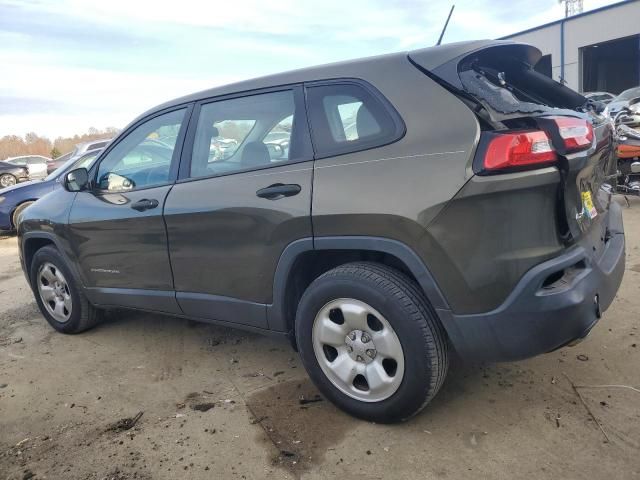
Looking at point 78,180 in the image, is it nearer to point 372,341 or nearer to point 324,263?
point 324,263

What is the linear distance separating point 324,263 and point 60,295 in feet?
8.63

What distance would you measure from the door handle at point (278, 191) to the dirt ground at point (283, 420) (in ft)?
3.84

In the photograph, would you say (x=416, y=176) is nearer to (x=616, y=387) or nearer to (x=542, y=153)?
(x=542, y=153)

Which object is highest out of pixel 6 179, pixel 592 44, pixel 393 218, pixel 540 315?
pixel 592 44

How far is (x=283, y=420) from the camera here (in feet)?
9.31

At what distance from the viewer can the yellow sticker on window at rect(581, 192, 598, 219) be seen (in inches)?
98.2

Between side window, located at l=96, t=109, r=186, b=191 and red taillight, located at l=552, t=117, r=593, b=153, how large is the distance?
7.48 ft

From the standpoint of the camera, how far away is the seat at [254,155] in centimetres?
300

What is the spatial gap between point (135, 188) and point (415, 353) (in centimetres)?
225

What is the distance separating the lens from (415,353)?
96.6 inches

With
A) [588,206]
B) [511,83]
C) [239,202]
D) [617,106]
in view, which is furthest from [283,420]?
[617,106]

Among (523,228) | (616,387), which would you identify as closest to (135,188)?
(523,228)

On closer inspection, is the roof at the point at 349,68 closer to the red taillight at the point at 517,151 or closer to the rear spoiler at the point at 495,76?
the rear spoiler at the point at 495,76

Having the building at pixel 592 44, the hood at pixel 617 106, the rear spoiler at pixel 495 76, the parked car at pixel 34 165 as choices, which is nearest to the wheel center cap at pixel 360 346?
the rear spoiler at pixel 495 76
